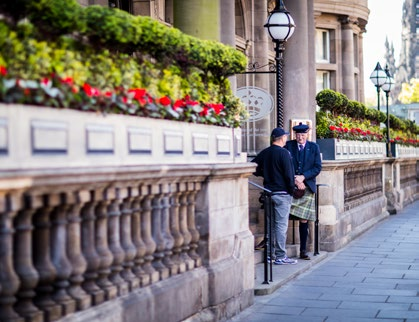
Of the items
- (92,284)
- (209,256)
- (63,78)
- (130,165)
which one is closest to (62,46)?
(63,78)

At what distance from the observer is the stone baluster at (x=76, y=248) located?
6883 mm

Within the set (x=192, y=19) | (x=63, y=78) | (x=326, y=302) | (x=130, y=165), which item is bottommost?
(x=326, y=302)

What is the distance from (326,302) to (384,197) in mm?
14416

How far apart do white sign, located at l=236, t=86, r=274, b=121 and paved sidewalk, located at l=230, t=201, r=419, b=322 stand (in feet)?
8.28

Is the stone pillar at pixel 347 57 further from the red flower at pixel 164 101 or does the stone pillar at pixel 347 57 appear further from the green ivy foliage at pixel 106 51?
the red flower at pixel 164 101

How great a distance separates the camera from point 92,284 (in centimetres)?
733

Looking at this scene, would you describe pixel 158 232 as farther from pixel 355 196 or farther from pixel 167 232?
pixel 355 196

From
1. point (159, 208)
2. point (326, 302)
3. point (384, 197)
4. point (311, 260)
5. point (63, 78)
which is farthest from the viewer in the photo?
point (384, 197)

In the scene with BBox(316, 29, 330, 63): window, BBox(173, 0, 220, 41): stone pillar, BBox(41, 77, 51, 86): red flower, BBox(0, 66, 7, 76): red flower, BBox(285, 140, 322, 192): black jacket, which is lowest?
BBox(285, 140, 322, 192): black jacket

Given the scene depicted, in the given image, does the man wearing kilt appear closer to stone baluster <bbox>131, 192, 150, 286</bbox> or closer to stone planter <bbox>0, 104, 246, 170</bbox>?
stone planter <bbox>0, 104, 246, 170</bbox>

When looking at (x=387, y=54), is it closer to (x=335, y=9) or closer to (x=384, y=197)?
(x=335, y=9)

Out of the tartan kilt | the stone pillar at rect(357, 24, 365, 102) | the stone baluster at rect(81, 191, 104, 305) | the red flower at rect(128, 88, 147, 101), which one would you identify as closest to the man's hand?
the tartan kilt

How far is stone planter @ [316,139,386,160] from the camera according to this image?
18156mm

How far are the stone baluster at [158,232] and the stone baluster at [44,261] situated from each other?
1.87 meters
